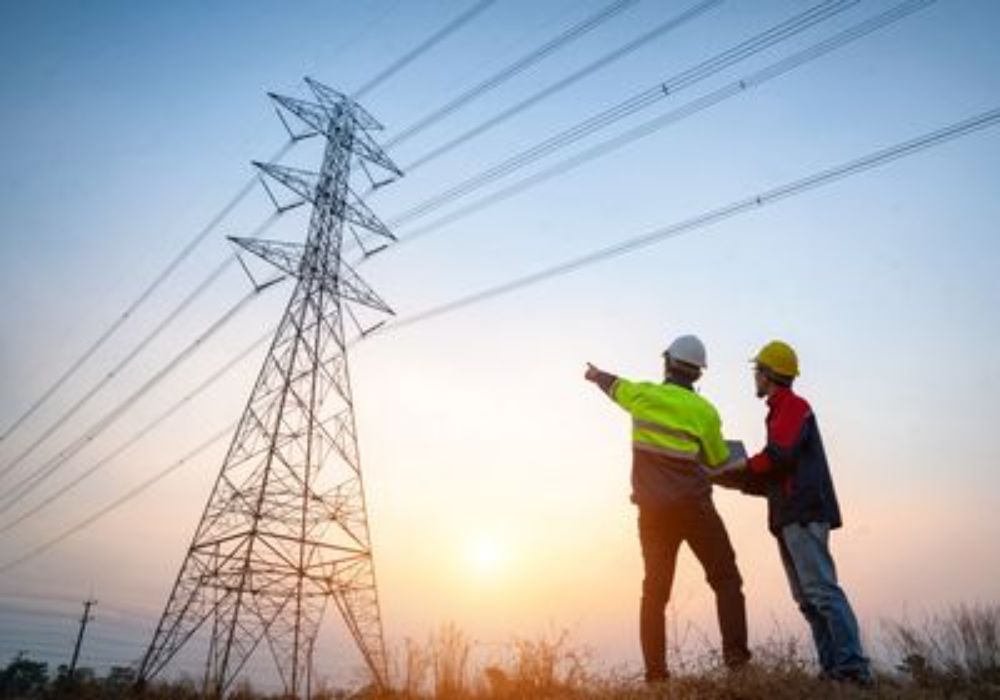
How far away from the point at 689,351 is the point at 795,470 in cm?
107

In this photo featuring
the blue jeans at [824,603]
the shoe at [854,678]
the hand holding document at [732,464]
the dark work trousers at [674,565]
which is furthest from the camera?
the hand holding document at [732,464]

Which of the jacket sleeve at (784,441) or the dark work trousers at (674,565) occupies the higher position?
the jacket sleeve at (784,441)

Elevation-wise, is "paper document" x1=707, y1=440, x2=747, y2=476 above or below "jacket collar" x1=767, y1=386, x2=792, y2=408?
below

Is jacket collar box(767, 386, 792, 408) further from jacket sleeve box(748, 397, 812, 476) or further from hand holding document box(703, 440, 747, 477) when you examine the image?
hand holding document box(703, 440, 747, 477)

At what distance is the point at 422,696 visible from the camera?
650 cm

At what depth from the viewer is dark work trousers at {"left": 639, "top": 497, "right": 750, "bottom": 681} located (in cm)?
453

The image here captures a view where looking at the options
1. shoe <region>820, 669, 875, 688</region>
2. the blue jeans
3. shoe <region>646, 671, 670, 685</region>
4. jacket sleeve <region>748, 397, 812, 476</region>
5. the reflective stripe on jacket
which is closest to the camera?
shoe <region>820, 669, 875, 688</region>

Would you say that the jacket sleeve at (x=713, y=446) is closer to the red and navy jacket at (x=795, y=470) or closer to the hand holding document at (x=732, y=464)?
the hand holding document at (x=732, y=464)

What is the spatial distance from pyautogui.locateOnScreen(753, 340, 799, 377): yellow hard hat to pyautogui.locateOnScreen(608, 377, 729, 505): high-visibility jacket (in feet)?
1.90

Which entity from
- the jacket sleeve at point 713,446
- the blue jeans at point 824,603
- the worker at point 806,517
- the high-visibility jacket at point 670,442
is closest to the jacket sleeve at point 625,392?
the high-visibility jacket at point 670,442

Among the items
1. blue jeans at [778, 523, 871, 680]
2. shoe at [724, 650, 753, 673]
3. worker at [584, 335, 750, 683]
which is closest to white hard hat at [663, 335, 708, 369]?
worker at [584, 335, 750, 683]

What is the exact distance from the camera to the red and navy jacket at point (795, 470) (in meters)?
4.62

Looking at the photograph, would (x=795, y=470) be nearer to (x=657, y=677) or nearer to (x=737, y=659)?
(x=737, y=659)

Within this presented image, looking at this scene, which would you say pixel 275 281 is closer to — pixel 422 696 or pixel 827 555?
pixel 422 696
